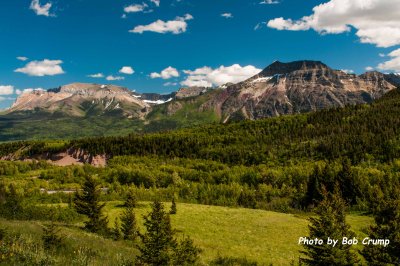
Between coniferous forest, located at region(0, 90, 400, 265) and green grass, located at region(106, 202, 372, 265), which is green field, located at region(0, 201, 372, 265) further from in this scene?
coniferous forest, located at region(0, 90, 400, 265)

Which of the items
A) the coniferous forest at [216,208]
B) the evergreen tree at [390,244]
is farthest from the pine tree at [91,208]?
the evergreen tree at [390,244]

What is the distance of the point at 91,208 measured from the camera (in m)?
54.9

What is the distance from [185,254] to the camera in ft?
98.6

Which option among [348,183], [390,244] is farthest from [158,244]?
[348,183]

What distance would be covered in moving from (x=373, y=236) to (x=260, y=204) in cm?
7501

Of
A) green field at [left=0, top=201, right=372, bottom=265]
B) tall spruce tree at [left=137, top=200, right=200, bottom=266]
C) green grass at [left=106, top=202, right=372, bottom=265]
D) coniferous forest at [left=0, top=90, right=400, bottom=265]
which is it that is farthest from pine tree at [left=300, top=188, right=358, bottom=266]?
green grass at [left=106, top=202, right=372, bottom=265]

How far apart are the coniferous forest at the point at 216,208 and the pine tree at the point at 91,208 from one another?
165 millimetres

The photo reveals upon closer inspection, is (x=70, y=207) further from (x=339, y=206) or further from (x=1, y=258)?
(x=1, y=258)

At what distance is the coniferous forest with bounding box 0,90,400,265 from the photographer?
2725cm

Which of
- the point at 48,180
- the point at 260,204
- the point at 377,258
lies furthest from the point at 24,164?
the point at 377,258

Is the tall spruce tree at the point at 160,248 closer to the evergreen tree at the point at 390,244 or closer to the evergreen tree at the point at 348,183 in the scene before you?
the evergreen tree at the point at 390,244

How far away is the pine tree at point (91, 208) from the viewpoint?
53.3 meters

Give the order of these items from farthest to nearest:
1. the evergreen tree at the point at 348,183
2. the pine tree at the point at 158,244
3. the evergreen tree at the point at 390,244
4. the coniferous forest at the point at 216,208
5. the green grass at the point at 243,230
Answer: the evergreen tree at the point at 348,183
the green grass at the point at 243,230
the evergreen tree at the point at 390,244
the coniferous forest at the point at 216,208
the pine tree at the point at 158,244

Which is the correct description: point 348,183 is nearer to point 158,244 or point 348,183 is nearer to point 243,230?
point 243,230
